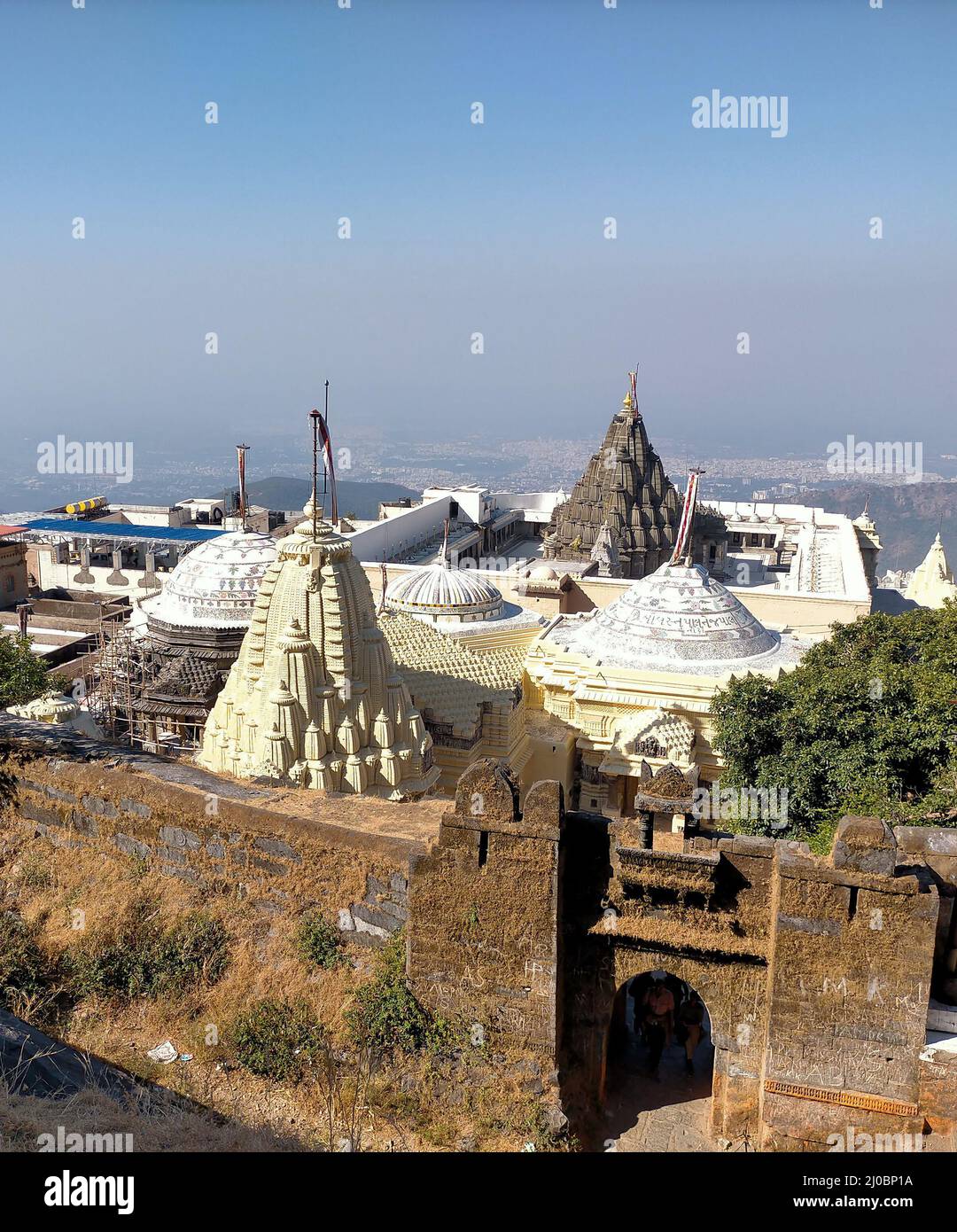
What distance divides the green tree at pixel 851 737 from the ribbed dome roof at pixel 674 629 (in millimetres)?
5850

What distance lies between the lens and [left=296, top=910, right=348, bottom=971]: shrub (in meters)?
12.7

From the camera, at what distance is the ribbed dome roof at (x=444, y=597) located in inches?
1195

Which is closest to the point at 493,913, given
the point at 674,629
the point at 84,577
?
the point at 674,629

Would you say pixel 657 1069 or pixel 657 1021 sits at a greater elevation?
pixel 657 1021

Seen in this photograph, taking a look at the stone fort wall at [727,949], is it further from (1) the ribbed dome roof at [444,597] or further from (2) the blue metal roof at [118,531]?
(2) the blue metal roof at [118,531]

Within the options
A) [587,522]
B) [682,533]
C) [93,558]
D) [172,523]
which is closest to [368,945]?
[682,533]

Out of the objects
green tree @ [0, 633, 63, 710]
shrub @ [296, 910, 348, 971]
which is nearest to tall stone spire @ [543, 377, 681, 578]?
green tree @ [0, 633, 63, 710]

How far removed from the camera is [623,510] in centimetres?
5112

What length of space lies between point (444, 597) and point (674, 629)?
7093mm

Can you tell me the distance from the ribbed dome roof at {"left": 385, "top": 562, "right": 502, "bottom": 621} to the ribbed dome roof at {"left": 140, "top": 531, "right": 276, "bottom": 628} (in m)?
4.26

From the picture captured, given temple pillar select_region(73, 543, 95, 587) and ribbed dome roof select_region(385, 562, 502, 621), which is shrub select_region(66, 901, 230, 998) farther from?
temple pillar select_region(73, 543, 95, 587)

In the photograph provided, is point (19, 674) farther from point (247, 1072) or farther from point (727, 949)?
point (727, 949)
